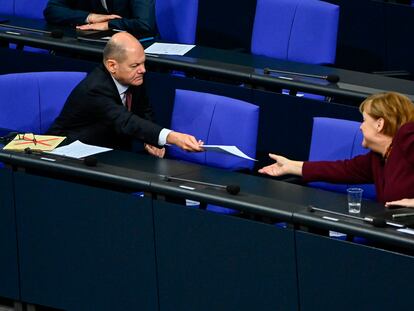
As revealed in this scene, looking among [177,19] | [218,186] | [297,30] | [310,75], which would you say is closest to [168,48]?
[177,19]

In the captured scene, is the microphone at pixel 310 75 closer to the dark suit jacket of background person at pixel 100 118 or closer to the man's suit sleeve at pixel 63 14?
the dark suit jacket of background person at pixel 100 118

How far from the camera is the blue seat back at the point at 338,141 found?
5809 mm

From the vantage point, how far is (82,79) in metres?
6.56

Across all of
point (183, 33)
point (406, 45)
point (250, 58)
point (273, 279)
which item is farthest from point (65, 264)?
point (406, 45)

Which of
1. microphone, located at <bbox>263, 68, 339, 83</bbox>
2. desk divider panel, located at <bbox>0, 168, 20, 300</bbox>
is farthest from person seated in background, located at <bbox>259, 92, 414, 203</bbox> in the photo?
desk divider panel, located at <bbox>0, 168, 20, 300</bbox>

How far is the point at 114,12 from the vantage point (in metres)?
7.84

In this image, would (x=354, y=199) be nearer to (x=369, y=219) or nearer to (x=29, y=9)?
(x=369, y=219)

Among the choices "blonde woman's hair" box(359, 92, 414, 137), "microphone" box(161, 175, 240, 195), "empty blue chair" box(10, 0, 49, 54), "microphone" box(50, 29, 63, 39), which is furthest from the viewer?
"empty blue chair" box(10, 0, 49, 54)

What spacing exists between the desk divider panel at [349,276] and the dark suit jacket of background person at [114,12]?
303 cm

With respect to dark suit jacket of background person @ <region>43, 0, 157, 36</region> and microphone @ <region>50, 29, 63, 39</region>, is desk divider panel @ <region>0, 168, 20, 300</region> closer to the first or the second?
microphone @ <region>50, 29, 63, 39</region>

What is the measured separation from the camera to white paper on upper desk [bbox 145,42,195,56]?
7345 millimetres

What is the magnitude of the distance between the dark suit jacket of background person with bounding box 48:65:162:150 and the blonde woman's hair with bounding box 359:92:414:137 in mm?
1217

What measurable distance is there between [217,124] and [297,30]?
156cm

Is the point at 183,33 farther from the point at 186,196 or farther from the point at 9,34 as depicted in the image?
the point at 186,196
